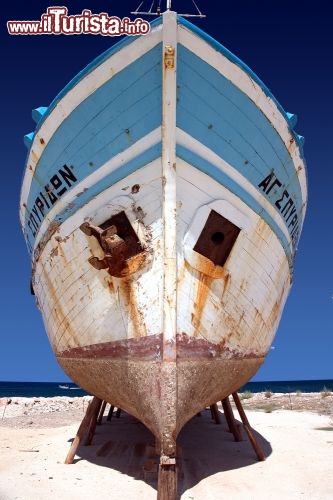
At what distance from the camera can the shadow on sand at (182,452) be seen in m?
4.76

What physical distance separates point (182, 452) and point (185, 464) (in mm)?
597

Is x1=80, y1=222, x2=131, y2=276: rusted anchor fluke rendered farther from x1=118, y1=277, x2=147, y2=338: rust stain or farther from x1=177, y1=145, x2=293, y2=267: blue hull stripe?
x1=177, y1=145, x2=293, y2=267: blue hull stripe

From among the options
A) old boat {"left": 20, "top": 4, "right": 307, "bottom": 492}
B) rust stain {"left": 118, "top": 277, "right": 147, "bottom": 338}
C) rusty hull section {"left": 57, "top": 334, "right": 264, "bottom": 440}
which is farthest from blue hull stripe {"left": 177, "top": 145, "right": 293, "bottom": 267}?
rusty hull section {"left": 57, "top": 334, "right": 264, "bottom": 440}

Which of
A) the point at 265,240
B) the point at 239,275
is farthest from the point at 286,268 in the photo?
the point at 239,275

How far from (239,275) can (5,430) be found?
18.4ft

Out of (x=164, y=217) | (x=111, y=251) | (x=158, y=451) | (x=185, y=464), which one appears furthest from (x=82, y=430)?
(x=164, y=217)

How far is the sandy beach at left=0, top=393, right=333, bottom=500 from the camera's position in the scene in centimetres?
429

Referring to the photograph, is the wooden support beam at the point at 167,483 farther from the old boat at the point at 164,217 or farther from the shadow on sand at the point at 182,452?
the shadow on sand at the point at 182,452

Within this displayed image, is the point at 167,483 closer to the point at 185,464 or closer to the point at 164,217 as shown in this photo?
the point at 185,464

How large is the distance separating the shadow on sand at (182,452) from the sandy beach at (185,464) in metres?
0.01

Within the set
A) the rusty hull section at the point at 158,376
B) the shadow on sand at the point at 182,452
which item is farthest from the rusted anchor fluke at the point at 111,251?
the shadow on sand at the point at 182,452

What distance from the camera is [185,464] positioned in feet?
17.5

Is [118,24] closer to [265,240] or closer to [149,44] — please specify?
[149,44]

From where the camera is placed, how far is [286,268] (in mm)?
5973
